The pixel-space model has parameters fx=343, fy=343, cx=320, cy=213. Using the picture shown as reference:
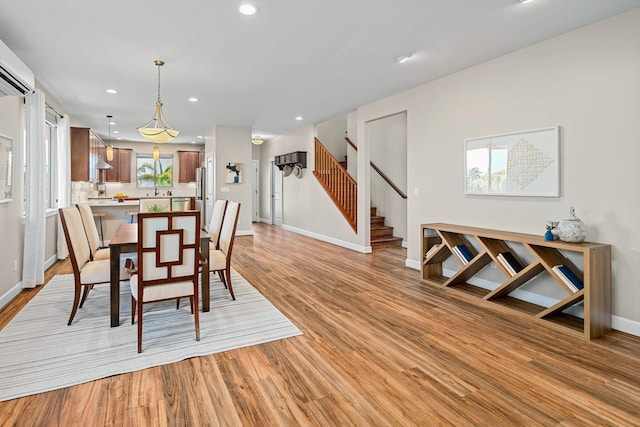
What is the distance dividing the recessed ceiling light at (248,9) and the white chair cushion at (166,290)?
225 cm

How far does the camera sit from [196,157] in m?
11.0

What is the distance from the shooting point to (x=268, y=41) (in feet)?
11.3

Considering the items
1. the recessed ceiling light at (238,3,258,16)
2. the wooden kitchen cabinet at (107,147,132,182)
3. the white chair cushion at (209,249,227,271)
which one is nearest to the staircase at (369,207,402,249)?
the white chair cushion at (209,249,227,271)

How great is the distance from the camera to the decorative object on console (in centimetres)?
296

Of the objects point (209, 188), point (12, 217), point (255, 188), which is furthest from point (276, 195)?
point (12, 217)

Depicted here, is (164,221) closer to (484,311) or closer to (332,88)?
(484,311)

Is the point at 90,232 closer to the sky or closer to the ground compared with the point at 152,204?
closer to the ground

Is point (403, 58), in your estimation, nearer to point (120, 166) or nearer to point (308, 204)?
point (308, 204)

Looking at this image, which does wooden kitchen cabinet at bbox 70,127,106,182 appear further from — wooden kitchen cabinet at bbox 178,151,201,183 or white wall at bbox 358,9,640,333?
white wall at bbox 358,9,640,333

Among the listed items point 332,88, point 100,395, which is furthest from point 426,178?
point 100,395

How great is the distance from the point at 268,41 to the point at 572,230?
3.32 meters

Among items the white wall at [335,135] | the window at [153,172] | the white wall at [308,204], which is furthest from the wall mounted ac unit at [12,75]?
the window at [153,172]

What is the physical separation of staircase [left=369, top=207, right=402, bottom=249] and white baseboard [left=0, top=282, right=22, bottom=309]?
203 inches

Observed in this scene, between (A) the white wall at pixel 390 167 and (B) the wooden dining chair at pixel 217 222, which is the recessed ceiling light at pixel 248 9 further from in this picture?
(A) the white wall at pixel 390 167
